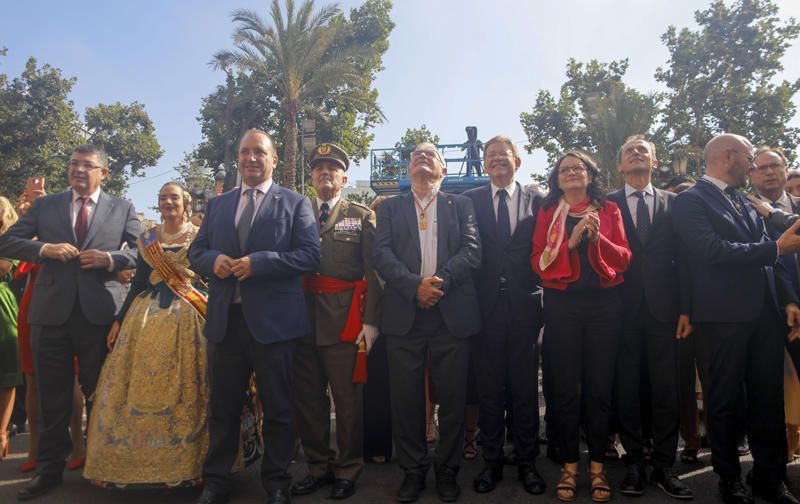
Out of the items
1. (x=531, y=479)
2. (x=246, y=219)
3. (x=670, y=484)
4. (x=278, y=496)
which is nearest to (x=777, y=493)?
(x=670, y=484)

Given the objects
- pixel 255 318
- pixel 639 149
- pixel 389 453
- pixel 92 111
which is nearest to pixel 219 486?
pixel 255 318

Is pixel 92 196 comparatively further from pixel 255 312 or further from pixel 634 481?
pixel 634 481

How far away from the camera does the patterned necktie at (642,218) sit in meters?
3.65

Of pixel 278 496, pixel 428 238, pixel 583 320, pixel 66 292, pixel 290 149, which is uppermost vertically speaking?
pixel 290 149

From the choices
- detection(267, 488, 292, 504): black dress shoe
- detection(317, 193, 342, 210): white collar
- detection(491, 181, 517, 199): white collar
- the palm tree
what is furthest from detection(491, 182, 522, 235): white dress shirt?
the palm tree

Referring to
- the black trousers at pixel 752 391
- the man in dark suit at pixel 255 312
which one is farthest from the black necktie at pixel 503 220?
the black trousers at pixel 752 391

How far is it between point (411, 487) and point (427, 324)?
1.01 metres

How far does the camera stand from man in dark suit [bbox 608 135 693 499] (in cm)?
350

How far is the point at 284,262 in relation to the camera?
10.6 feet

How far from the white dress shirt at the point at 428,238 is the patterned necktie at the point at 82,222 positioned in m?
2.37

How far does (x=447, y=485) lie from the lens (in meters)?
3.38

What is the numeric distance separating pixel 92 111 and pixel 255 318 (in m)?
29.6

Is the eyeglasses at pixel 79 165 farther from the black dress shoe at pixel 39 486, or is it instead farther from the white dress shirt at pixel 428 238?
the white dress shirt at pixel 428 238

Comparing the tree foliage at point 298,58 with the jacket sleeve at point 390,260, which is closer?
the jacket sleeve at point 390,260
